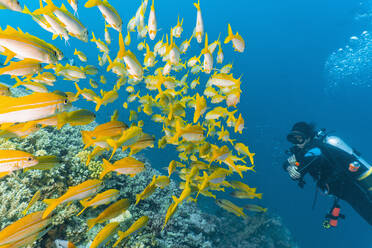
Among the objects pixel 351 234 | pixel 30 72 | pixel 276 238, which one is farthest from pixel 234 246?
pixel 351 234

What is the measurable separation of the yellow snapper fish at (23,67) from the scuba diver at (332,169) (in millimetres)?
5972

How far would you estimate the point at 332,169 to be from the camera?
5270mm

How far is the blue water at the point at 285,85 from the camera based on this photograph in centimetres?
2647

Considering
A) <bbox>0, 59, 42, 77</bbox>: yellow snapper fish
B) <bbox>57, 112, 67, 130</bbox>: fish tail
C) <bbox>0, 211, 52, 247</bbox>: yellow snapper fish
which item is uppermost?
<bbox>0, 59, 42, 77</bbox>: yellow snapper fish

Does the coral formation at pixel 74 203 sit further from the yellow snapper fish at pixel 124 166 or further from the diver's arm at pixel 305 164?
the diver's arm at pixel 305 164

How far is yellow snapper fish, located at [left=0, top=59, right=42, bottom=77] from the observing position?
219 cm

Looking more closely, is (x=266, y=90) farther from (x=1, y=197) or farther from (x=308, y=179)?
(x=1, y=197)

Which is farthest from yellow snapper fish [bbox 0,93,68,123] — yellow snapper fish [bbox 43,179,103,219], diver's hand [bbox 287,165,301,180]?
diver's hand [bbox 287,165,301,180]

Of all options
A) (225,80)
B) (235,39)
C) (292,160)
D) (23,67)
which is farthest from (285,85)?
(23,67)

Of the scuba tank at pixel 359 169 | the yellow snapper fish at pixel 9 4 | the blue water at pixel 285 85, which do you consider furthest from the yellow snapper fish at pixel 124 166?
the blue water at pixel 285 85

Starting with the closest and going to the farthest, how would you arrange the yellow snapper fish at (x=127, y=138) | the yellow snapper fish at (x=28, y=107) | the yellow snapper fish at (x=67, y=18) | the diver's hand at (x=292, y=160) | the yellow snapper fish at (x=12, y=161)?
the yellow snapper fish at (x=28, y=107) → the yellow snapper fish at (x=12, y=161) → the yellow snapper fish at (x=127, y=138) → the yellow snapper fish at (x=67, y=18) → the diver's hand at (x=292, y=160)

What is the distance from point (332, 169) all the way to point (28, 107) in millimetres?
6870

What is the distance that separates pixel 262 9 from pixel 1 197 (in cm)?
7130

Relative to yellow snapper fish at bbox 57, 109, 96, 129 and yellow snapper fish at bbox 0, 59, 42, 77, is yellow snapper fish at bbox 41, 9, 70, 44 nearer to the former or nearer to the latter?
yellow snapper fish at bbox 0, 59, 42, 77
